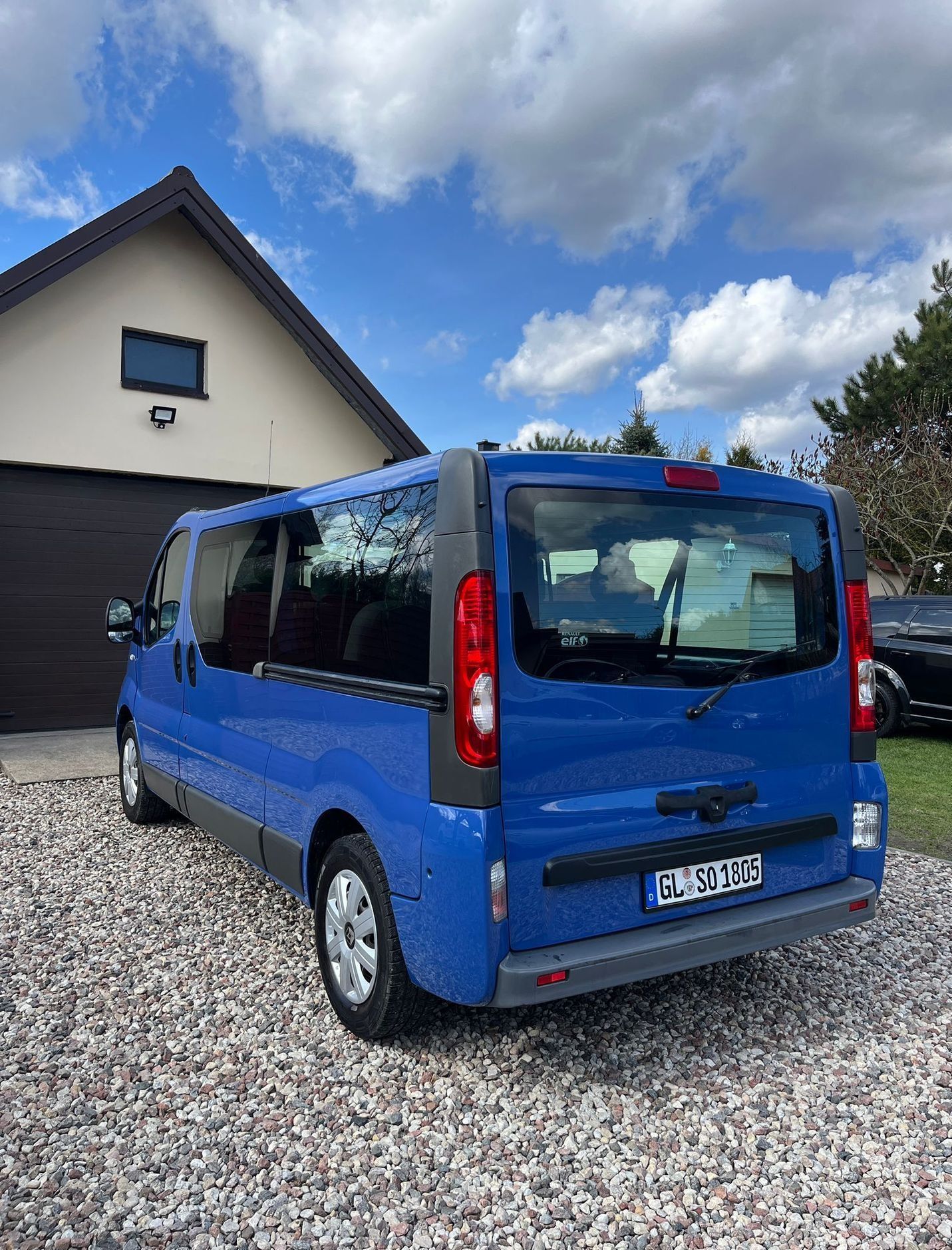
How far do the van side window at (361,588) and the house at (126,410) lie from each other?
6.72 meters

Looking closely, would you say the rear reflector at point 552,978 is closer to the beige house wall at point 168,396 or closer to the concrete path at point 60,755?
the concrete path at point 60,755

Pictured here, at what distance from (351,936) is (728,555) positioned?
193cm

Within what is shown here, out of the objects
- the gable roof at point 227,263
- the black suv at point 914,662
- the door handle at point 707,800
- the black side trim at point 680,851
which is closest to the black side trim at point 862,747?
the black side trim at point 680,851

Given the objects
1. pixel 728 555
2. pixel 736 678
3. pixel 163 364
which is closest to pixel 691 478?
pixel 728 555

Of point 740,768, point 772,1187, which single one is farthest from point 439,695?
point 772,1187

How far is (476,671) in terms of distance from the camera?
8.42ft

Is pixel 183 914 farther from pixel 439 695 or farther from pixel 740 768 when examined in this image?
pixel 740 768

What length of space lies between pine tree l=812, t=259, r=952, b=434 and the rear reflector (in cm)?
2588

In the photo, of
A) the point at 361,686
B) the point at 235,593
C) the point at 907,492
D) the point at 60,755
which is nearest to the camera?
the point at 361,686

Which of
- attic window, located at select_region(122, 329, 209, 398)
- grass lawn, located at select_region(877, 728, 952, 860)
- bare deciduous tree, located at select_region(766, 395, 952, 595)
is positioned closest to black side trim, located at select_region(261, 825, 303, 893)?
grass lawn, located at select_region(877, 728, 952, 860)

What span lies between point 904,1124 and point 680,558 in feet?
6.14

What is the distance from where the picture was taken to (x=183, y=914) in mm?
4367

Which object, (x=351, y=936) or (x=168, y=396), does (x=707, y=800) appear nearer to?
(x=351, y=936)

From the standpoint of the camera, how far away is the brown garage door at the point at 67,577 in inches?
363
